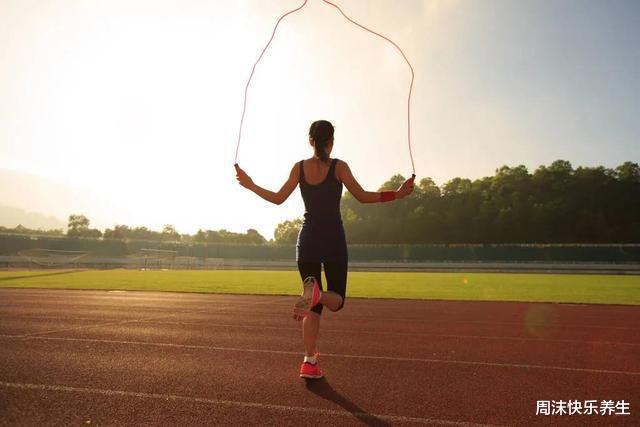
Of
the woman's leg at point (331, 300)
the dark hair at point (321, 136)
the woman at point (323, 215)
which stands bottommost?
the woman's leg at point (331, 300)

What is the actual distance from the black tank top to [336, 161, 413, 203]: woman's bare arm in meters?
0.07

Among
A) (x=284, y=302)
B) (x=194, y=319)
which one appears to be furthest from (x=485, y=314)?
(x=194, y=319)

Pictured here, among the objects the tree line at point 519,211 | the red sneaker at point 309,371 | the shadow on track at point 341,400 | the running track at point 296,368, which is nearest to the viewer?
the shadow on track at point 341,400

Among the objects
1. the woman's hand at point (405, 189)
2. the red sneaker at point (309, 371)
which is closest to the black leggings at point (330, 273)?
the red sneaker at point (309, 371)

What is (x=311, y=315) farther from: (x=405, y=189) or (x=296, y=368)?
(x=405, y=189)

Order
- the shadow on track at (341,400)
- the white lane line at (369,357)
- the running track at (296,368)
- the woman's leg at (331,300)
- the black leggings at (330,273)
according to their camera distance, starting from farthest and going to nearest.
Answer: the white lane line at (369,357) < the black leggings at (330,273) < the woman's leg at (331,300) < the running track at (296,368) < the shadow on track at (341,400)

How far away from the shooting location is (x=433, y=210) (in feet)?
315

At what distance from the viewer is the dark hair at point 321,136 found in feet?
15.9

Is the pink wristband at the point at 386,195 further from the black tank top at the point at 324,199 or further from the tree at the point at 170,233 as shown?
the tree at the point at 170,233

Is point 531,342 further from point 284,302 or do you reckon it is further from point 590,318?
point 284,302

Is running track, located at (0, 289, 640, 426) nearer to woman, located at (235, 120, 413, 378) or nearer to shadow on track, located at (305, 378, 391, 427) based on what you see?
shadow on track, located at (305, 378, 391, 427)

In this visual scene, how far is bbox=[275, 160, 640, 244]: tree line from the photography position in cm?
8631

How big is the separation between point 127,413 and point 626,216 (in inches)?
3923

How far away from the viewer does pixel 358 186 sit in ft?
16.1
